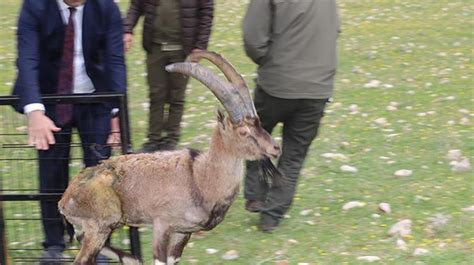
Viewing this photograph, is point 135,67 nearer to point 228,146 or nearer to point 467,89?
point 467,89

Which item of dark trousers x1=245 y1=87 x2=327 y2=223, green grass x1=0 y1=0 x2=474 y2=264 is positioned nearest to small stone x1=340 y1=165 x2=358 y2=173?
green grass x1=0 y1=0 x2=474 y2=264

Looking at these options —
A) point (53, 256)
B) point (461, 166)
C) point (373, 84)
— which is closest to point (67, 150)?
point (53, 256)

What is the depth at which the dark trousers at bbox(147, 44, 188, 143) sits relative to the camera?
859cm

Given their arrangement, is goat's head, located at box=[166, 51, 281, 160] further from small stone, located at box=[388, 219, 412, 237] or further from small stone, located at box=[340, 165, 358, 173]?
→ small stone, located at box=[340, 165, 358, 173]

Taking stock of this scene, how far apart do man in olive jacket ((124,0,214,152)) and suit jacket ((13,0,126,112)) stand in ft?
7.54

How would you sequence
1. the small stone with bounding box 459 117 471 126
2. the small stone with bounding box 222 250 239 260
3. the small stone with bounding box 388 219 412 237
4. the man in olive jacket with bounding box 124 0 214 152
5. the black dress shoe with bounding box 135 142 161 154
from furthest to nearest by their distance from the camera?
the small stone with bounding box 459 117 471 126
the black dress shoe with bounding box 135 142 161 154
the man in olive jacket with bounding box 124 0 214 152
the small stone with bounding box 388 219 412 237
the small stone with bounding box 222 250 239 260

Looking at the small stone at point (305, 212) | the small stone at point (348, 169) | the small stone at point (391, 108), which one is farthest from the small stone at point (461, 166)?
the small stone at point (391, 108)

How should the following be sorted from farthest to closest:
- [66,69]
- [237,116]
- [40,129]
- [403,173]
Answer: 1. [403,173]
2. [66,69]
3. [237,116]
4. [40,129]

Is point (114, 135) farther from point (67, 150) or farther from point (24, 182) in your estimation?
point (24, 182)

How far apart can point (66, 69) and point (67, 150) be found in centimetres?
55

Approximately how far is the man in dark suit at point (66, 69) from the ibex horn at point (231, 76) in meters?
0.60

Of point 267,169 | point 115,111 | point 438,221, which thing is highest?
point 115,111

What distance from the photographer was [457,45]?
1373cm

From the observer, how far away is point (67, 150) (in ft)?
19.0
